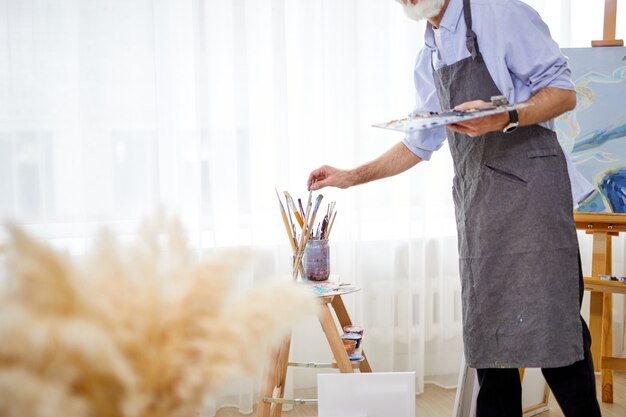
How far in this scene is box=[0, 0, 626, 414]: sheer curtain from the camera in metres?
2.58

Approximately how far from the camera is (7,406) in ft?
1.36

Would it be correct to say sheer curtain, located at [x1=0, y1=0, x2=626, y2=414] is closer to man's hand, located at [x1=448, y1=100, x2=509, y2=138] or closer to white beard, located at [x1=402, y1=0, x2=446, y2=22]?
white beard, located at [x1=402, y1=0, x2=446, y2=22]

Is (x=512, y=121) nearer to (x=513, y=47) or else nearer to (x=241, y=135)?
(x=513, y=47)

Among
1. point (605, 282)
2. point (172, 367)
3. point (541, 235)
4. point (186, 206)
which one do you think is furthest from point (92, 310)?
point (605, 282)

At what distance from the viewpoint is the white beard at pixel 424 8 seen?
64.6 inches

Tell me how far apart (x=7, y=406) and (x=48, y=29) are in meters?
2.46

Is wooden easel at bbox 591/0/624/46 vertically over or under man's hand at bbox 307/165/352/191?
over

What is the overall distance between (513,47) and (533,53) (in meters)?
0.05

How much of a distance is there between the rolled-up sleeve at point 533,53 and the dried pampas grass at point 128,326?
1253 millimetres

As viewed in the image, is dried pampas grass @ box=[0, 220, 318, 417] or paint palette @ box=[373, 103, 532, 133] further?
paint palette @ box=[373, 103, 532, 133]

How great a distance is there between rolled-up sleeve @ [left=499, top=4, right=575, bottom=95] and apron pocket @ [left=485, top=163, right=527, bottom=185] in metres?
0.22

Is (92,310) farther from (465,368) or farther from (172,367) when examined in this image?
(465,368)

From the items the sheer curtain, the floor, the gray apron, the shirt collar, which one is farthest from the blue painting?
the shirt collar

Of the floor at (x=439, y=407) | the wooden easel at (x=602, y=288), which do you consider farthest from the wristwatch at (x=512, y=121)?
the floor at (x=439, y=407)
